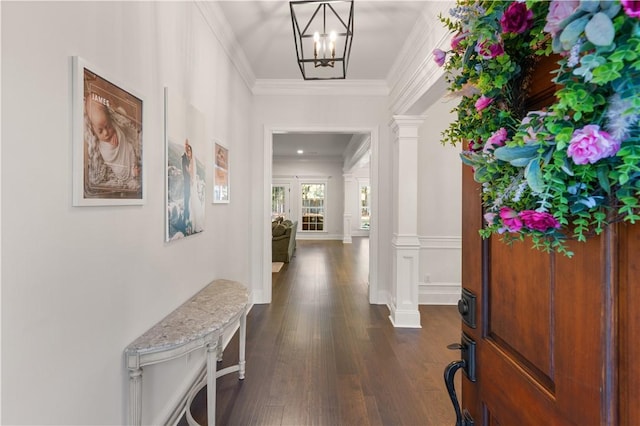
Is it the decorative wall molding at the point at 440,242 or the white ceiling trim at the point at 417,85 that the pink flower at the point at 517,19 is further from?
the decorative wall molding at the point at 440,242

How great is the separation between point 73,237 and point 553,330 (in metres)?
1.49

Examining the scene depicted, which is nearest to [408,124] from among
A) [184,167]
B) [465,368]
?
[184,167]

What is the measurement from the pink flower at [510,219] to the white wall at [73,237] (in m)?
1.30

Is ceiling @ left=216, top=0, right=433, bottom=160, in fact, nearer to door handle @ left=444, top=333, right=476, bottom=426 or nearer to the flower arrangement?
the flower arrangement

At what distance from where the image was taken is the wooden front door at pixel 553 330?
504 millimetres

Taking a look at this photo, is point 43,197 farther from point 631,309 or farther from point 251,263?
point 251,263

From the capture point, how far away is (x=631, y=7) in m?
0.39

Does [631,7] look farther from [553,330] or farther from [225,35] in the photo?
[225,35]

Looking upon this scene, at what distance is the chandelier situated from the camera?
213cm

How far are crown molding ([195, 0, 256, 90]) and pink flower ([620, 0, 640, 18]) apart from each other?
2.50m

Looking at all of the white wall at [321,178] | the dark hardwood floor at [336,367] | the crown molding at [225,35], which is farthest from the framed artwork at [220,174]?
the white wall at [321,178]

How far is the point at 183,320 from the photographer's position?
170 cm

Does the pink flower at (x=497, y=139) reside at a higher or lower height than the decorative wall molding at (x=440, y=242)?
higher

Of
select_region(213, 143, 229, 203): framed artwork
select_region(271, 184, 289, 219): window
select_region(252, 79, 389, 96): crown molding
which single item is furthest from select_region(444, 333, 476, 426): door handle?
select_region(271, 184, 289, 219): window
